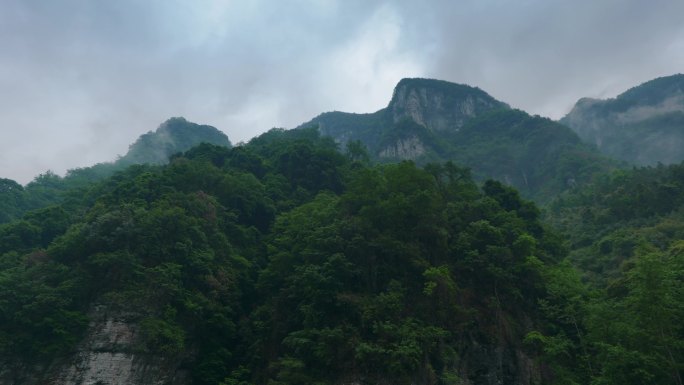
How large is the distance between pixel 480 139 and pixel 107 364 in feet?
273

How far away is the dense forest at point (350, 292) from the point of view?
1850cm

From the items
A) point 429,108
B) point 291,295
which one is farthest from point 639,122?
point 291,295

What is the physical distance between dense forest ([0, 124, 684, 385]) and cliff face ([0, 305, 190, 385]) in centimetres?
21

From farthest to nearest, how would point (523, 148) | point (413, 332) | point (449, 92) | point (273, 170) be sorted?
point (449, 92) → point (523, 148) → point (273, 170) → point (413, 332)

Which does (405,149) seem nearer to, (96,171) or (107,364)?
(96,171)

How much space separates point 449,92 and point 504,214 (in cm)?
9351

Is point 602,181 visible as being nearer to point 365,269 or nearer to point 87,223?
point 365,269

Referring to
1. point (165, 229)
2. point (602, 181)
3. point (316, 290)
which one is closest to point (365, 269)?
point (316, 290)

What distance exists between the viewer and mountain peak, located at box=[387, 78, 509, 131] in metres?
110

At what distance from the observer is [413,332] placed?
19.1 meters

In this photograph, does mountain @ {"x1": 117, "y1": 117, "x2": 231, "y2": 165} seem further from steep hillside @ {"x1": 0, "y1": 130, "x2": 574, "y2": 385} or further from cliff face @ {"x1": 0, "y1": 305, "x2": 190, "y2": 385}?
cliff face @ {"x1": 0, "y1": 305, "x2": 190, "y2": 385}

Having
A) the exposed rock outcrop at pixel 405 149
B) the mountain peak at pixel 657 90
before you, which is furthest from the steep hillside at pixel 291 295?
the mountain peak at pixel 657 90

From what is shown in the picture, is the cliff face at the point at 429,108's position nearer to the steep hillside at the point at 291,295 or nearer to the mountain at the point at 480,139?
the mountain at the point at 480,139

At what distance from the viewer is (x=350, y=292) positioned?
70.9 feet
